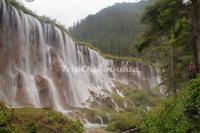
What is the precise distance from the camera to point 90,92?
4638cm

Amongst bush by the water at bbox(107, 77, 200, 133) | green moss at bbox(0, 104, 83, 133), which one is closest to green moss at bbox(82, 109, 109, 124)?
green moss at bbox(0, 104, 83, 133)

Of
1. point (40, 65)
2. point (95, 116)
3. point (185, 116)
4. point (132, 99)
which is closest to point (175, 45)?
point (185, 116)

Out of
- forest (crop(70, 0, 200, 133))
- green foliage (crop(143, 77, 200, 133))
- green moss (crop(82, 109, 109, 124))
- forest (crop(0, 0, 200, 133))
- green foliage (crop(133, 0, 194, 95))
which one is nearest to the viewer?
green foliage (crop(143, 77, 200, 133))

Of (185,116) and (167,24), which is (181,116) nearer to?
(185,116)

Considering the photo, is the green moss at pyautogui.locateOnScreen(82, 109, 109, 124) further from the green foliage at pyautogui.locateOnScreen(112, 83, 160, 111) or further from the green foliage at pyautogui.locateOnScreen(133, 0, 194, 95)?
the green foliage at pyautogui.locateOnScreen(133, 0, 194, 95)

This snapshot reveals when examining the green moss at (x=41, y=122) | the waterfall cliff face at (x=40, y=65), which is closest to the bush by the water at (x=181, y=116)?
the green moss at (x=41, y=122)

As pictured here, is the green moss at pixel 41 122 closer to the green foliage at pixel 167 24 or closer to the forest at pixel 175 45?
the forest at pixel 175 45

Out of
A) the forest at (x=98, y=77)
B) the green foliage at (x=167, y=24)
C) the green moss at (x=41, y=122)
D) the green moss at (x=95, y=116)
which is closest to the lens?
the green moss at (x=41, y=122)

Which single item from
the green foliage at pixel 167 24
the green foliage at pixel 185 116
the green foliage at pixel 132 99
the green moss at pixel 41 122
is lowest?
the green foliage at pixel 132 99

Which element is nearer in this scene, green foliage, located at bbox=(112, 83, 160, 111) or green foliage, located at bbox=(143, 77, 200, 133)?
green foliage, located at bbox=(143, 77, 200, 133)

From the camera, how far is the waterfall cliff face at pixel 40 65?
111ft

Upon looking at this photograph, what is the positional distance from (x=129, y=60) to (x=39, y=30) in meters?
30.9

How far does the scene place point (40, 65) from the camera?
128 ft

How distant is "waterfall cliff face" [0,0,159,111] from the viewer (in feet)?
111
